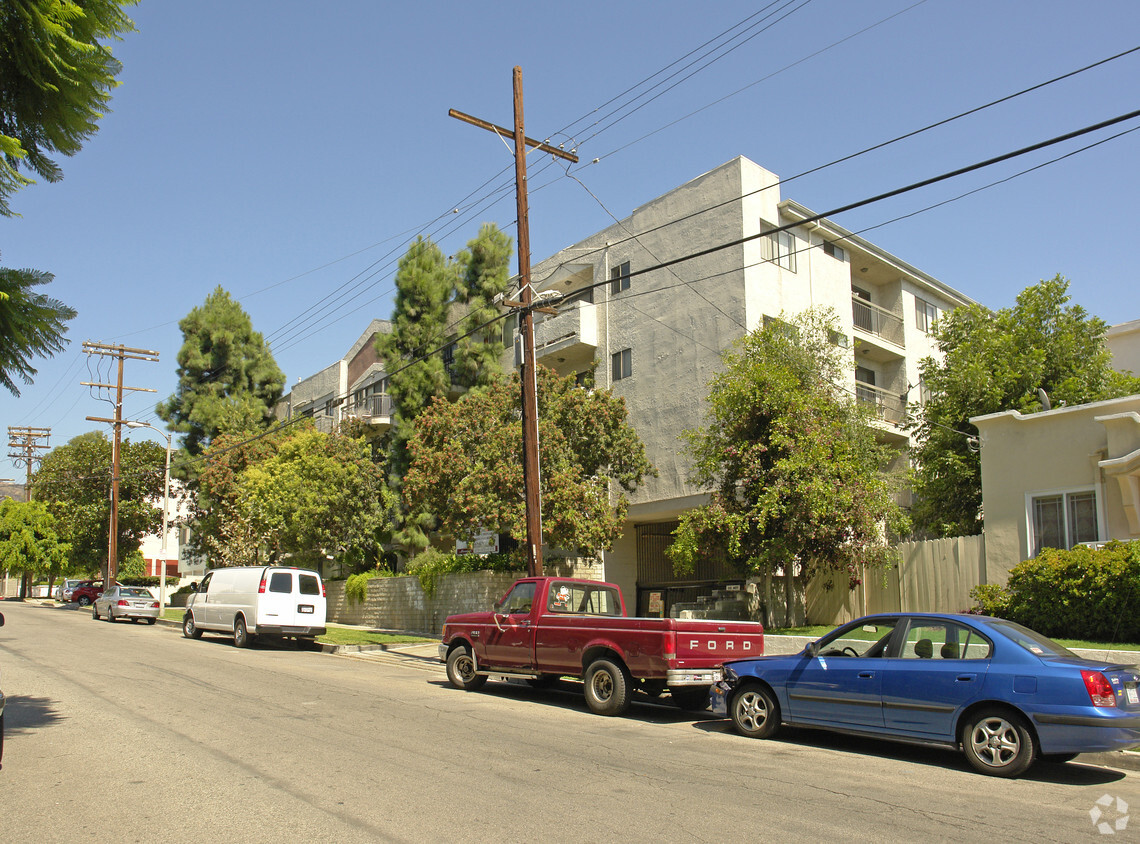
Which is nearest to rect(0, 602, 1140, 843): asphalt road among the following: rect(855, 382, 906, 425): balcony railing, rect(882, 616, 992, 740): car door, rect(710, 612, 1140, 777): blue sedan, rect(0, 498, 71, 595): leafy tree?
rect(710, 612, 1140, 777): blue sedan

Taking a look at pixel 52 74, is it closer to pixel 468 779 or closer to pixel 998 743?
pixel 468 779

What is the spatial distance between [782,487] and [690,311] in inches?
406

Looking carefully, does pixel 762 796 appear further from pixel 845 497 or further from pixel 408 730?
pixel 845 497

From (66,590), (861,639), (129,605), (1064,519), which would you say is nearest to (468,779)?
(861,639)

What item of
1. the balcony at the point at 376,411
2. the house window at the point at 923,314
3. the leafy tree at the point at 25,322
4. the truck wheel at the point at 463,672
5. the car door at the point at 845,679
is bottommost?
the truck wheel at the point at 463,672

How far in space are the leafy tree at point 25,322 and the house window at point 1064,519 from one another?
603 inches

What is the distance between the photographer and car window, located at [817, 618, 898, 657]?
922cm

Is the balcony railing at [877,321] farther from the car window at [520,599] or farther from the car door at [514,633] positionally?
the car door at [514,633]

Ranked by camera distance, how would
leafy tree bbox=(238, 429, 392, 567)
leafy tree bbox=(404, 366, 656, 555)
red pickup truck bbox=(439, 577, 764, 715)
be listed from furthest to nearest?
leafy tree bbox=(238, 429, 392, 567)
leafy tree bbox=(404, 366, 656, 555)
red pickup truck bbox=(439, 577, 764, 715)

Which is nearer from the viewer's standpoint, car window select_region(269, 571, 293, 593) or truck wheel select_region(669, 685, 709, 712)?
truck wheel select_region(669, 685, 709, 712)

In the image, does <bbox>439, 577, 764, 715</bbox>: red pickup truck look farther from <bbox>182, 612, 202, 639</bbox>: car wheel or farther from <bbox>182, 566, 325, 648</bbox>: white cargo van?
<bbox>182, 612, 202, 639</bbox>: car wheel

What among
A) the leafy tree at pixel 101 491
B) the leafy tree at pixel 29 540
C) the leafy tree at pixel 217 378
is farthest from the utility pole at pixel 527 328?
the leafy tree at pixel 29 540

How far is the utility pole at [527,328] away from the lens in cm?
1669

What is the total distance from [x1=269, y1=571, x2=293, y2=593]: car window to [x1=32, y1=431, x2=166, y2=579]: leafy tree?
33.1 m
